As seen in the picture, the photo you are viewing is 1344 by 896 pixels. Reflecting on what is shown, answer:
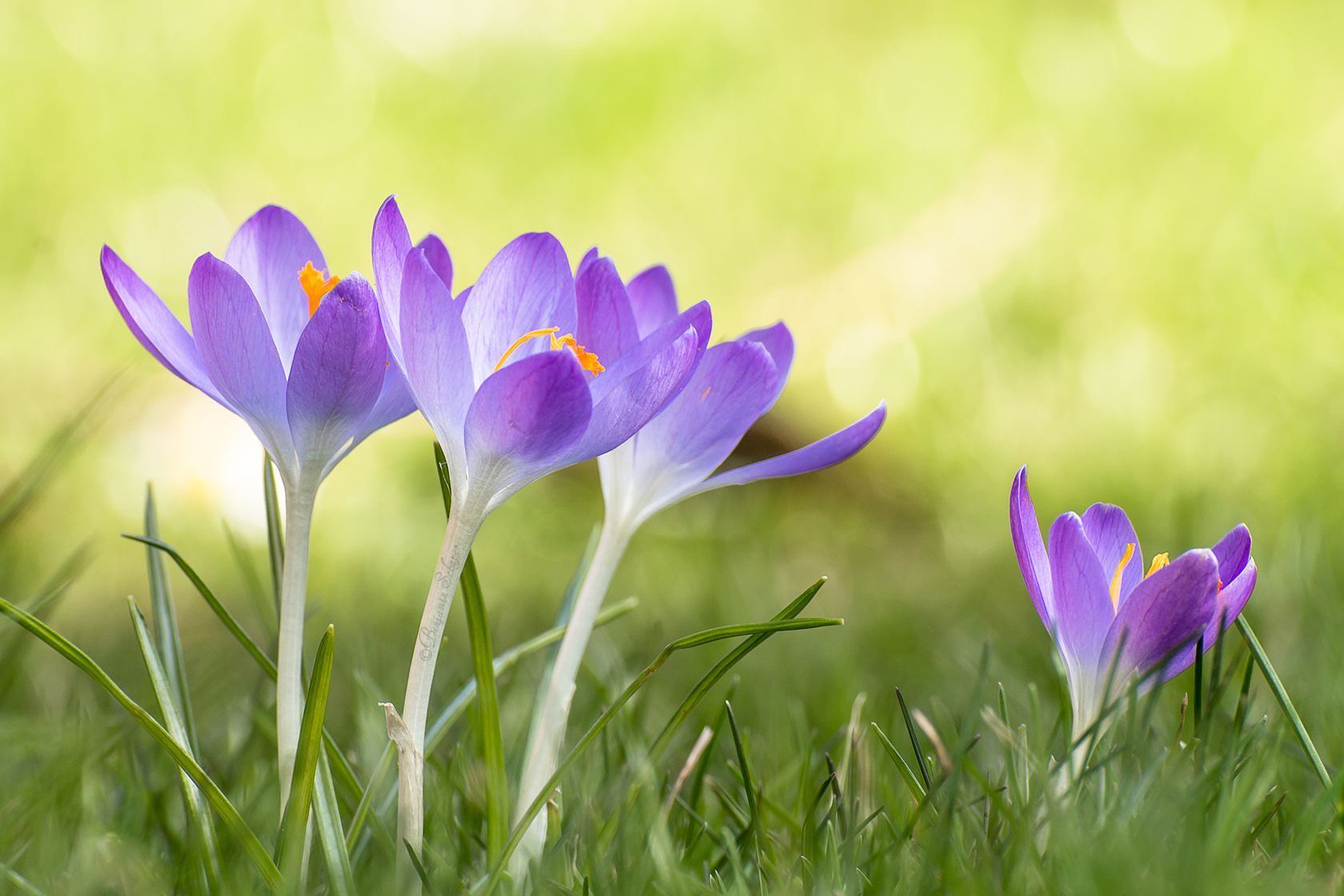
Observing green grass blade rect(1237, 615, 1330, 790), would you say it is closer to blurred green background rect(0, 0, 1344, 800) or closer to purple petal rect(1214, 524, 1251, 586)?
purple petal rect(1214, 524, 1251, 586)

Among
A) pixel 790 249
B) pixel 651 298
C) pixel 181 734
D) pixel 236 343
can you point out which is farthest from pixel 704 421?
pixel 790 249

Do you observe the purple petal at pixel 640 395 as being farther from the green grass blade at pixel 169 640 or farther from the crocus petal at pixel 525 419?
the green grass blade at pixel 169 640

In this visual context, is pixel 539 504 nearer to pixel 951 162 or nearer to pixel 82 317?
pixel 82 317

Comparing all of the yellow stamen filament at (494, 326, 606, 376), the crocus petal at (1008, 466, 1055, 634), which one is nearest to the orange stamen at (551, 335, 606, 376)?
the yellow stamen filament at (494, 326, 606, 376)

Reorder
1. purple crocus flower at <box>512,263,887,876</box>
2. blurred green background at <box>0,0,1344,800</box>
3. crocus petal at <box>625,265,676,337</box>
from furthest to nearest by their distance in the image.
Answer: blurred green background at <box>0,0,1344,800</box> < crocus petal at <box>625,265,676,337</box> < purple crocus flower at <box>512,263,887,876</box>

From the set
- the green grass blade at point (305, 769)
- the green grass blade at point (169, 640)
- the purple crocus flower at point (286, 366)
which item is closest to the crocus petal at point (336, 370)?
the purple crocus flower at point (286, 366)

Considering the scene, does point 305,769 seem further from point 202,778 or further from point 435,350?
point 435,350

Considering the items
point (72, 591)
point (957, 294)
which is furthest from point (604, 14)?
point (72, 591)
